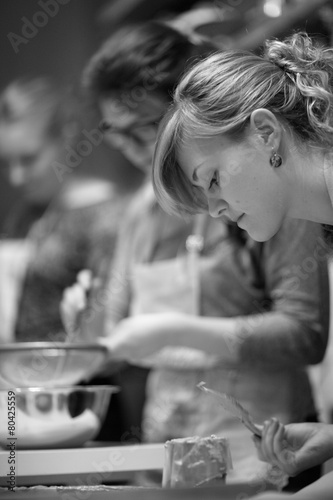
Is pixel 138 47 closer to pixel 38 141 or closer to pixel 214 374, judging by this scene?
pixel 38 141

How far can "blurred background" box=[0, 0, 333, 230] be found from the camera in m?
1.79

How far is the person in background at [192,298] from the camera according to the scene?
143 cm

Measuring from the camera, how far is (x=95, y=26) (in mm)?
2037

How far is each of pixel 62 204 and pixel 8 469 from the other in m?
1.16

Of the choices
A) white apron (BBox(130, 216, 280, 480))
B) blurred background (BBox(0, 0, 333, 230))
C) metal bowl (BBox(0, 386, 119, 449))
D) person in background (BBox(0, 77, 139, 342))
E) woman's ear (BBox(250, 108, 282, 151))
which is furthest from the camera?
person in background (BBox(0, 77, 139, 342))

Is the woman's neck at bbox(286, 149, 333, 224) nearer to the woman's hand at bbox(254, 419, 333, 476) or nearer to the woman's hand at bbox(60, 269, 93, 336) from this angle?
the woman's hand at bbox(254, 419, 333, 476)

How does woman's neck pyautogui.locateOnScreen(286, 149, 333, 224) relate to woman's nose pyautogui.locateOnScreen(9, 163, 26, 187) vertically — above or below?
above

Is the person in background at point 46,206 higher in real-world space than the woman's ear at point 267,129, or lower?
lower

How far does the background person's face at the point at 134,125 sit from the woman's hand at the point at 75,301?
36 cm

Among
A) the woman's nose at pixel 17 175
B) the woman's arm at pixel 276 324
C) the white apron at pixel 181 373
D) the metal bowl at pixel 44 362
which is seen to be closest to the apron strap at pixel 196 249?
the white apron at pixel 181 373

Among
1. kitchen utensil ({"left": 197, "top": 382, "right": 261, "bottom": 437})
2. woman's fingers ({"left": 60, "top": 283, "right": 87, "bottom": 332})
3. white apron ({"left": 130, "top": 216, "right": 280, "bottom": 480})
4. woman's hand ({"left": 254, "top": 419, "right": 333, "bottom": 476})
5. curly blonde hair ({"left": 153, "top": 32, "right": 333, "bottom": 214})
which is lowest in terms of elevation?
white apron ({"left": 130, "top": 216, "right": 280, "bottom": 480})

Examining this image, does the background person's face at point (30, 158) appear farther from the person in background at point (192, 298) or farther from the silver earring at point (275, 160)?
the silver earring at point (275, 160)

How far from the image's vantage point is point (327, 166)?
3.04ft

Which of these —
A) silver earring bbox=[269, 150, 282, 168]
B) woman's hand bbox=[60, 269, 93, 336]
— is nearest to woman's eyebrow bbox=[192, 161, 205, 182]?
silver earring bbox=[269, 150, 282, 168]
